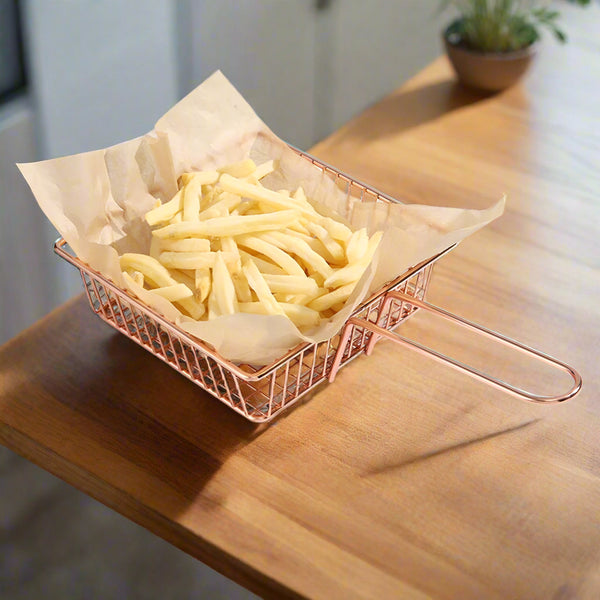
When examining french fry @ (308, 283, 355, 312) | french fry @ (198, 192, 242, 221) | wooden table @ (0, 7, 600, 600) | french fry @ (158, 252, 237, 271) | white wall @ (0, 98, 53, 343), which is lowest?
white wall @ (0, 98, 53, 343)

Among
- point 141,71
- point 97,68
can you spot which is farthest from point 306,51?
point 97,68

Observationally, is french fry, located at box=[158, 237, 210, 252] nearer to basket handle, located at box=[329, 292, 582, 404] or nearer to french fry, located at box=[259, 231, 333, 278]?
french fry, located at box=[259, 231, 333, 278]

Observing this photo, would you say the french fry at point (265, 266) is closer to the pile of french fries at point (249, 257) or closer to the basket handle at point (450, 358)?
the pile of french fries at point (249, 257)

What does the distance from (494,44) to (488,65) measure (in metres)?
0.05

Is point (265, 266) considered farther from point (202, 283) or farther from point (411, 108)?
point (411, 108)

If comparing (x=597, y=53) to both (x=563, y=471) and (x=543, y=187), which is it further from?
(x=563, y=471)

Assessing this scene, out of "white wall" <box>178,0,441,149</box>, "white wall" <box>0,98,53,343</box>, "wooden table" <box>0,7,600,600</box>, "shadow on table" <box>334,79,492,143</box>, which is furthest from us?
"white wall" <box>178,0,441,149</box>

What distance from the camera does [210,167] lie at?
1251 millimetres

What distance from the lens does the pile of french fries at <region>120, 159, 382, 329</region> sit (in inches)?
38.7

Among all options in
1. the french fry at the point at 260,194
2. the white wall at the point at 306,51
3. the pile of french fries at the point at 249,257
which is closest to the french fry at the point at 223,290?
the pile of french fries at the point at 249,257

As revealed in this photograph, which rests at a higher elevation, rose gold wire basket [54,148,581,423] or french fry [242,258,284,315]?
french fry [242,258,284,315]

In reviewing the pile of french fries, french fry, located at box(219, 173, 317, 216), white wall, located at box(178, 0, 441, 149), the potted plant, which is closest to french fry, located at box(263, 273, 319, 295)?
the pile of french fries

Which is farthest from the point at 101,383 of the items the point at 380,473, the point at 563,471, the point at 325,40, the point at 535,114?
the point at 325,40

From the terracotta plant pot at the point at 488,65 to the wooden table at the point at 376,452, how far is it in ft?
1.83
